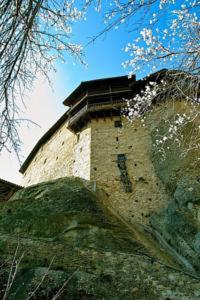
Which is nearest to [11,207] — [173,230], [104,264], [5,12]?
[104,264]

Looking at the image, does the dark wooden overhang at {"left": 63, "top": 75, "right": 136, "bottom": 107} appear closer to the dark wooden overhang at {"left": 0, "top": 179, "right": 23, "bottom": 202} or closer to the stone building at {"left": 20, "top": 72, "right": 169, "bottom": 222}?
the stone building at {"left": 20, "top": 72, "right": 169, "bottom": 222}

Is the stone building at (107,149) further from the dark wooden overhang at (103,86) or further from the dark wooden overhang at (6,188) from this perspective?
the dark wooden overhang at (6,188)

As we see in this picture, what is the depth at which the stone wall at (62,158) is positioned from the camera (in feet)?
57.1

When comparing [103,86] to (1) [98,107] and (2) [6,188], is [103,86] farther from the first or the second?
(2) [6,188]

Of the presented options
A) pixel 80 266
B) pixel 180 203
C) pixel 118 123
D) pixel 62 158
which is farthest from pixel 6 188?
pixel 80 266

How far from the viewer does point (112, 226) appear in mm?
7562

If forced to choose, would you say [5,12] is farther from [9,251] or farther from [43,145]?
[43,145]

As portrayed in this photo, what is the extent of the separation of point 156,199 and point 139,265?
10034 mm

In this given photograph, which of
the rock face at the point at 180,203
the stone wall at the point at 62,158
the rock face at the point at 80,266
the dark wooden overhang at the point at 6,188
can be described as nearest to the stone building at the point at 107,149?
the stone wall at the point at 62,158

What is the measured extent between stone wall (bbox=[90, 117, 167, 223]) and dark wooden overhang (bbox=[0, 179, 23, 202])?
3690mm

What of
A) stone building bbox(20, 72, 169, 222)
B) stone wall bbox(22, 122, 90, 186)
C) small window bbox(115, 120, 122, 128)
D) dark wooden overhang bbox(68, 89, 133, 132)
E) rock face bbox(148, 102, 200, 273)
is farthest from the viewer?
dark wooden overhang bbox(68, 89, 133, 132)

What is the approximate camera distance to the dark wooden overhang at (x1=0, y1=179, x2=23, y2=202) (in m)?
13.7

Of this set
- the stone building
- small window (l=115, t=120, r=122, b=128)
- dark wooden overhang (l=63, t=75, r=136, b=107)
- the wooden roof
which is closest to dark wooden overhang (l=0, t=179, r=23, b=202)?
the stone building

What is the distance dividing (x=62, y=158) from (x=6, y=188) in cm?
620
